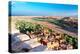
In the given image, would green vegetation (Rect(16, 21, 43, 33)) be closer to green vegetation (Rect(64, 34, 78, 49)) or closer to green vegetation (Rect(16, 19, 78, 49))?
green vegetation (Rect(16, 19, 78, 49))

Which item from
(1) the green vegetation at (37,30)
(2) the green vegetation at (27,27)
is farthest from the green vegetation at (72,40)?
(2) the green vegetation at (27,27)

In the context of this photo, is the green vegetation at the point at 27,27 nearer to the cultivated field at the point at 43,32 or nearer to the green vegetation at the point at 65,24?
the cultivated field at the point at 43,32

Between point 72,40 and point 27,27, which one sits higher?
point 27,27

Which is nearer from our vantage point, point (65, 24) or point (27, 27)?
point (27, 27)

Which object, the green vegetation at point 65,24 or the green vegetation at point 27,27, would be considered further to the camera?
the green vegetation at point 65,24

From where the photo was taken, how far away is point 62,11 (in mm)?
1852

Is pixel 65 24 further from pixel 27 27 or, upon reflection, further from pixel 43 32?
pixel 27 27

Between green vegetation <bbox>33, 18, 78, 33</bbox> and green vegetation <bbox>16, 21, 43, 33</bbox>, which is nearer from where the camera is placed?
green vegetation <bbox>16, 21, 43, 33</bbox>

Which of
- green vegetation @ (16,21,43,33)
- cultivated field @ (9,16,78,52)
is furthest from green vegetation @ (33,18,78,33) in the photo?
green vegetation @ (16,21,43,33)

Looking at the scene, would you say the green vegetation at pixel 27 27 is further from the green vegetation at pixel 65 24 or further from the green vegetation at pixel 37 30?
the green vegetation at pixel 65 24

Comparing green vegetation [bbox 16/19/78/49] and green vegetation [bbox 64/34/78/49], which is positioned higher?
green vegetation [bbox 16/19/78/49]

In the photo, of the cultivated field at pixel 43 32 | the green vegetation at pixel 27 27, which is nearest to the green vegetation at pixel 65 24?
the cultivated field at pixel 43 32

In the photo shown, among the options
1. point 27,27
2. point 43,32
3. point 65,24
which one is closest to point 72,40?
point 65,24

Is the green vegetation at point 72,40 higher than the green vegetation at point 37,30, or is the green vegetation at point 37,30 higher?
the green vegetation at point 37,30
